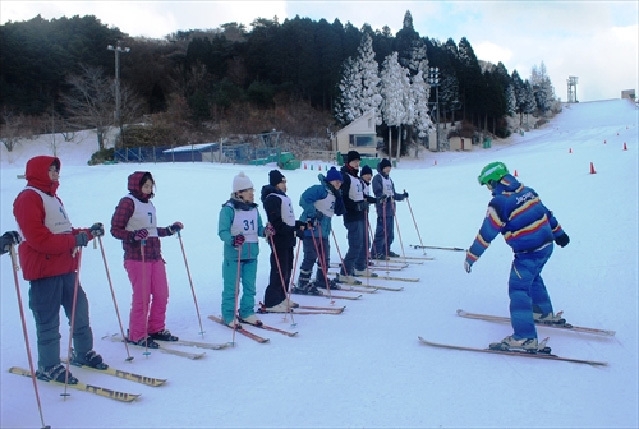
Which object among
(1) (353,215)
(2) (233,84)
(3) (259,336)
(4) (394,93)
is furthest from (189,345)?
(2) (233,84)

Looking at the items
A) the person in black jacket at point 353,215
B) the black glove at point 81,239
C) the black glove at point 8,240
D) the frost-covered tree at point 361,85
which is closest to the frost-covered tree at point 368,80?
the frost-covered tree at point 361,85

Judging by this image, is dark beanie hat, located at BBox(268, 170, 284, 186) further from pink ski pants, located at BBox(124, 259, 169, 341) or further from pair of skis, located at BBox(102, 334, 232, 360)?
pair of skis, located at BBox(102, 334, 232, 360)

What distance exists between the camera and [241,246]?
6.52 metres

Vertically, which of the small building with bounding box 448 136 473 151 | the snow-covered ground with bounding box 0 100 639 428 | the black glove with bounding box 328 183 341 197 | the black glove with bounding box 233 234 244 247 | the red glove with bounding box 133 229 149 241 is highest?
the small building with bounding box 448 136 473 151

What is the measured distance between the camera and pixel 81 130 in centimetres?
4534

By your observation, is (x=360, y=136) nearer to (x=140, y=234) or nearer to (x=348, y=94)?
(x=348, y=94)

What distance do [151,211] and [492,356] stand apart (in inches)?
144

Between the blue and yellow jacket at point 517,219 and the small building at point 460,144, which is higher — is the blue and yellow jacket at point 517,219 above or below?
below

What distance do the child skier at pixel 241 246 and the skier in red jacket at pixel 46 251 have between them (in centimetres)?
178

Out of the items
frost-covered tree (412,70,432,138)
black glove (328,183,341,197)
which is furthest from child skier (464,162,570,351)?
frost-covered tree (412,70,432,138)

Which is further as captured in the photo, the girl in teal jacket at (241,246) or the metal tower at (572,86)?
the metal tower at (572,86)

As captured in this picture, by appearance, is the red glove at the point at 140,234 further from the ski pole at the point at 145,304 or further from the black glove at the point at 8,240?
the black glove at the point at 8,240

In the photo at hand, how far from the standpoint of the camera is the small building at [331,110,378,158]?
48.0 meters

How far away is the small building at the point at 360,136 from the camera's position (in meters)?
48.0
